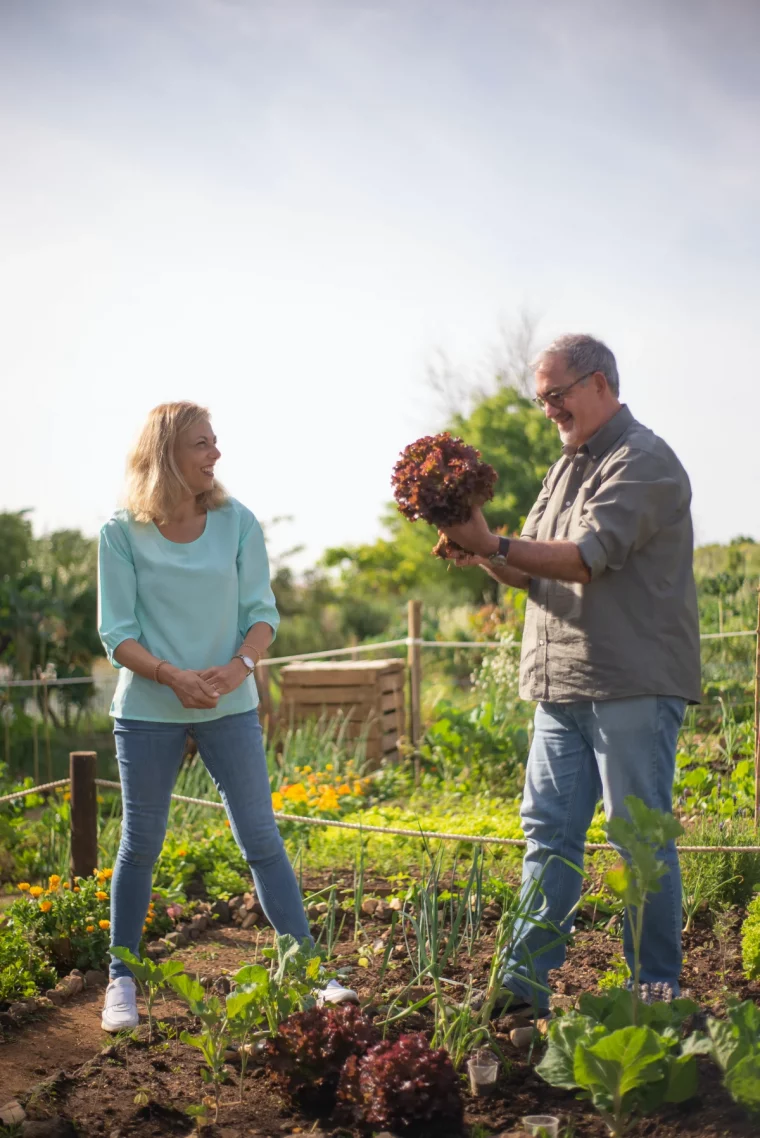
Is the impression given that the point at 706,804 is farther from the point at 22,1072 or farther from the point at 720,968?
the point at 22,1072

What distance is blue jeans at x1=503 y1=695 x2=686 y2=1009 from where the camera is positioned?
296cm

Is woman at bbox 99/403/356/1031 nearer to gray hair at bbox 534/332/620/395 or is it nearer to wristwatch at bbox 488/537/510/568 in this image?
wristwatch at bbox 488/537/510/568

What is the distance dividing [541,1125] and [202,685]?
1.46 m

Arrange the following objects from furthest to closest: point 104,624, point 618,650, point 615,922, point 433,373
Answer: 1. point 433,373
2. point 615,922
3. point 104,624
4. point 618,650

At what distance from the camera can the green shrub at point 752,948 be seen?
3.33 metres

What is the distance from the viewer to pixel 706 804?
5.00 meters

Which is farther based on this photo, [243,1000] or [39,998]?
[39,998]

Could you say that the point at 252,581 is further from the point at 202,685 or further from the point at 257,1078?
the point at 257,1078

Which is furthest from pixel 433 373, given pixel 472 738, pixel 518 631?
pixel 472 738

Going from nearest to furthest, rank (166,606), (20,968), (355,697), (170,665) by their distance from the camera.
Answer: (170,665) → (166,606) → (20,968) → (355,697)

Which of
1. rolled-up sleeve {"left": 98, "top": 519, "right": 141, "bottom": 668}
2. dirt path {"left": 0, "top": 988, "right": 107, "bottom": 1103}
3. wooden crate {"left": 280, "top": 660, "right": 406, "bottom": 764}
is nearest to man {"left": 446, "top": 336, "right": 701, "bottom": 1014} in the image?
rolled-up sleeve {"left": 98, "top": 519, "right": 141, "bottom": 668}

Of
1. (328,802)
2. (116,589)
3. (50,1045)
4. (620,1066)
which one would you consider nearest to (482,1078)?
(620,1066)

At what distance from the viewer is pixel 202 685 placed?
3.16 meters

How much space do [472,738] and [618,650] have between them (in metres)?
4.06
